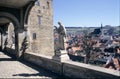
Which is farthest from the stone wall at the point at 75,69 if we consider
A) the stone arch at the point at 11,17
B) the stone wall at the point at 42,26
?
the stone wall at the point at 42,26

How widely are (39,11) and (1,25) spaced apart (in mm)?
8581

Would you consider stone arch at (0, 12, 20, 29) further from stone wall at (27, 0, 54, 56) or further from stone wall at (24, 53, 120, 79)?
stone wall at (27, 0, 54, 56)

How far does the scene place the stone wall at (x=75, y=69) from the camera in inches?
244

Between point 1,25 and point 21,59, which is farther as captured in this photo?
point 1,25

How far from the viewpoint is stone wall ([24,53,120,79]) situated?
6.20 m

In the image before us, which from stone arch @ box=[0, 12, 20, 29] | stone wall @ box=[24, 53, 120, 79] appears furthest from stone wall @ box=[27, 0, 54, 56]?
stone wall @ box=[24, 53, 120, 79]

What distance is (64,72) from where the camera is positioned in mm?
8461

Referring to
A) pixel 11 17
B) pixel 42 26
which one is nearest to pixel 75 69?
pixel 11 17

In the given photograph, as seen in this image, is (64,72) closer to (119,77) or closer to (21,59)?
(119,77)

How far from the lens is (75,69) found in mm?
7680

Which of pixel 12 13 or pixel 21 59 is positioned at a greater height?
pixel 12 13

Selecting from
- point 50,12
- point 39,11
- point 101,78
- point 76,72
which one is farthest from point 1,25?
point 101,78

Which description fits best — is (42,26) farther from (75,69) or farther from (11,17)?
(75,69)

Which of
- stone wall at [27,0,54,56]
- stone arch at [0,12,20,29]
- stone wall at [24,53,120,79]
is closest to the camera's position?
stone wall at [24,53,120,79]
